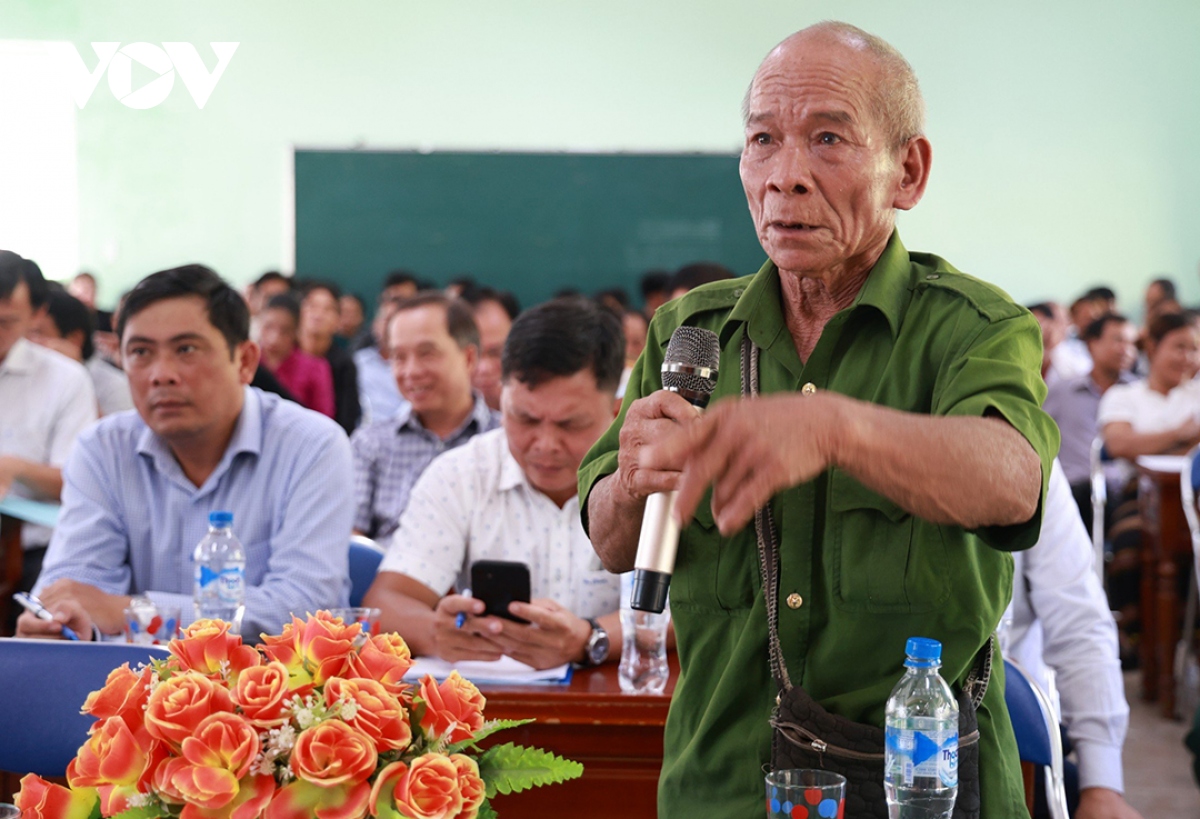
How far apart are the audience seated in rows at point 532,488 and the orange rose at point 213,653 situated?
137 cm

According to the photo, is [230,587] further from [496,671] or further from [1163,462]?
[1163,462]

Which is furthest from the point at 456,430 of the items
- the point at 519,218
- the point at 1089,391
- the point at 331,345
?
the point at 519,218

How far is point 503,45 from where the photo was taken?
8.34 meters

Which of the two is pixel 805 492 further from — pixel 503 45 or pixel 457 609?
pixel 503 45

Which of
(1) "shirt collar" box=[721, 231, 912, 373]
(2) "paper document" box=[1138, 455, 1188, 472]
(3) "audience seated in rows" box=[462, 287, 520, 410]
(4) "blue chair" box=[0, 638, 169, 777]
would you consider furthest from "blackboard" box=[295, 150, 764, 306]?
(1) "shirt collar" box=[721, 231, 912, 373]

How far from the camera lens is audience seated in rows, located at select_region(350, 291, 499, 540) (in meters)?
3.94

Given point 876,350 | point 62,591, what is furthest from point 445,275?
point 876,350

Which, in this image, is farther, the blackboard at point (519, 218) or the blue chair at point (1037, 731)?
the blackboard at point (519, 218)

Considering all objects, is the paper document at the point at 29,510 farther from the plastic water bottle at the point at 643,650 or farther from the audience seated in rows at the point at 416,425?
the plastic water bottle at the point at 643,650

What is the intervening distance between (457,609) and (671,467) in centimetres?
125

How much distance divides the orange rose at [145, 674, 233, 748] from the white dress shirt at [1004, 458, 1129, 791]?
163 cm

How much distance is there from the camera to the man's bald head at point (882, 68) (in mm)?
1274

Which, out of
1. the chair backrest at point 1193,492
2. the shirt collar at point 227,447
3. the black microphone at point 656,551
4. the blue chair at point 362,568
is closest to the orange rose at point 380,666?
the black microphone at point 656,551

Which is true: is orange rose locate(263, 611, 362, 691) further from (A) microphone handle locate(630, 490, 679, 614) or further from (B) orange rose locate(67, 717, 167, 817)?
(A) microphone handle locate(630, 490, 679, 614)
